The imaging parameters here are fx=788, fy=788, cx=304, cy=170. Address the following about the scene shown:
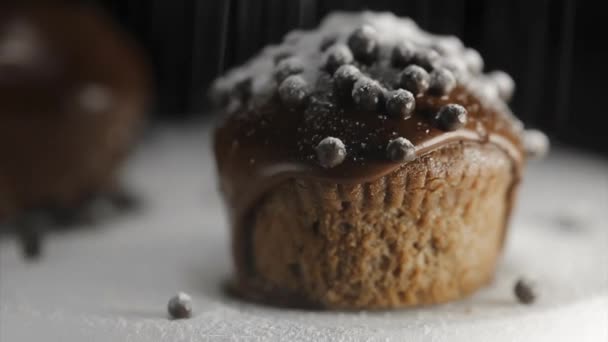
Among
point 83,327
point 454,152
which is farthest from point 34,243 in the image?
point 454,152

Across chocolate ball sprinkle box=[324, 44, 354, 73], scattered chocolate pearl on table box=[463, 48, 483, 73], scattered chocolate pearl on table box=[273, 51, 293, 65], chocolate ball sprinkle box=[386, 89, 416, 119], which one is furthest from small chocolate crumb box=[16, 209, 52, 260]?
scattered chocolate pearl on table box=[463, 48, 483, 73]

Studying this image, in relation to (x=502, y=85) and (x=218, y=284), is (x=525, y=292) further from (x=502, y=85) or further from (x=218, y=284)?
(x=218, y=284)

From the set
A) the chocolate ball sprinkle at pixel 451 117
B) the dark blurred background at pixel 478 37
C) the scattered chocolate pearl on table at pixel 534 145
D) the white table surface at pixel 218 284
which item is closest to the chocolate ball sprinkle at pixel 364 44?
the chocolate ball sprinkle at pixel 451 117

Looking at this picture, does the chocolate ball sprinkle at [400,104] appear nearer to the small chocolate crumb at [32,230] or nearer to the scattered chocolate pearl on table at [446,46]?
the scattered chocolate pearl on table at [446,46]

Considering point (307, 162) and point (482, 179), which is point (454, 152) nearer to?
point (482, 179)

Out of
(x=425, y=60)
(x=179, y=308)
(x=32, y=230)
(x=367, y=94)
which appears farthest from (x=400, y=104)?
(x=32, y=230)
